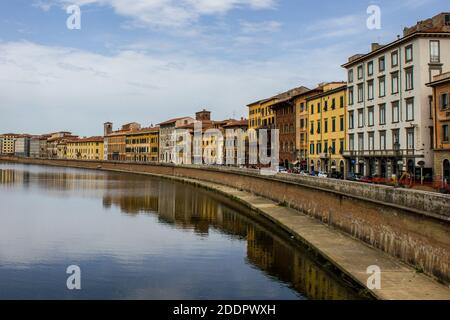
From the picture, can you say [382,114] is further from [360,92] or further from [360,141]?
[360,141]

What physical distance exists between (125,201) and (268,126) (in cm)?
3672

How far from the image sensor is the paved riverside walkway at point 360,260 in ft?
54.8

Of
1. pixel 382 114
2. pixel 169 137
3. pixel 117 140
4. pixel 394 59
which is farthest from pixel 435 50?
pixel 117 140

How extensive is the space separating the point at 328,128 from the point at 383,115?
13211 millimetres

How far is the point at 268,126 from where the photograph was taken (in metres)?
84.1

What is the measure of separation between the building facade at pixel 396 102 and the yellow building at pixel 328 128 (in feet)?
6.50

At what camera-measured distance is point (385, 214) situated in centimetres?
2328

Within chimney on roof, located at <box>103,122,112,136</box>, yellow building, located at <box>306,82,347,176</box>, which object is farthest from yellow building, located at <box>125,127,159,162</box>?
yellow building, located at <box>306,82,347,176</box>

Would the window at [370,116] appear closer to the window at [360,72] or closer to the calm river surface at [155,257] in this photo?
the window at [360,72]

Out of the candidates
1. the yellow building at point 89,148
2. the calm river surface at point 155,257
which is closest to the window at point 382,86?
the calm river surface at point 155,257

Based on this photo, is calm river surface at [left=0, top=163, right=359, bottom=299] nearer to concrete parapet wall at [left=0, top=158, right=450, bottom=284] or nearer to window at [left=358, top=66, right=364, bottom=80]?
concrete parapet wall at [left=0, top=158, right=450, bottom=284]

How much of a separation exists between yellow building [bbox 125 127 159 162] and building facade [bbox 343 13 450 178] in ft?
301

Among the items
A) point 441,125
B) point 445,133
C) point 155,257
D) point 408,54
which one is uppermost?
point 408,54

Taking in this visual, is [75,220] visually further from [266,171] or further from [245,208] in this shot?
[266,171]
